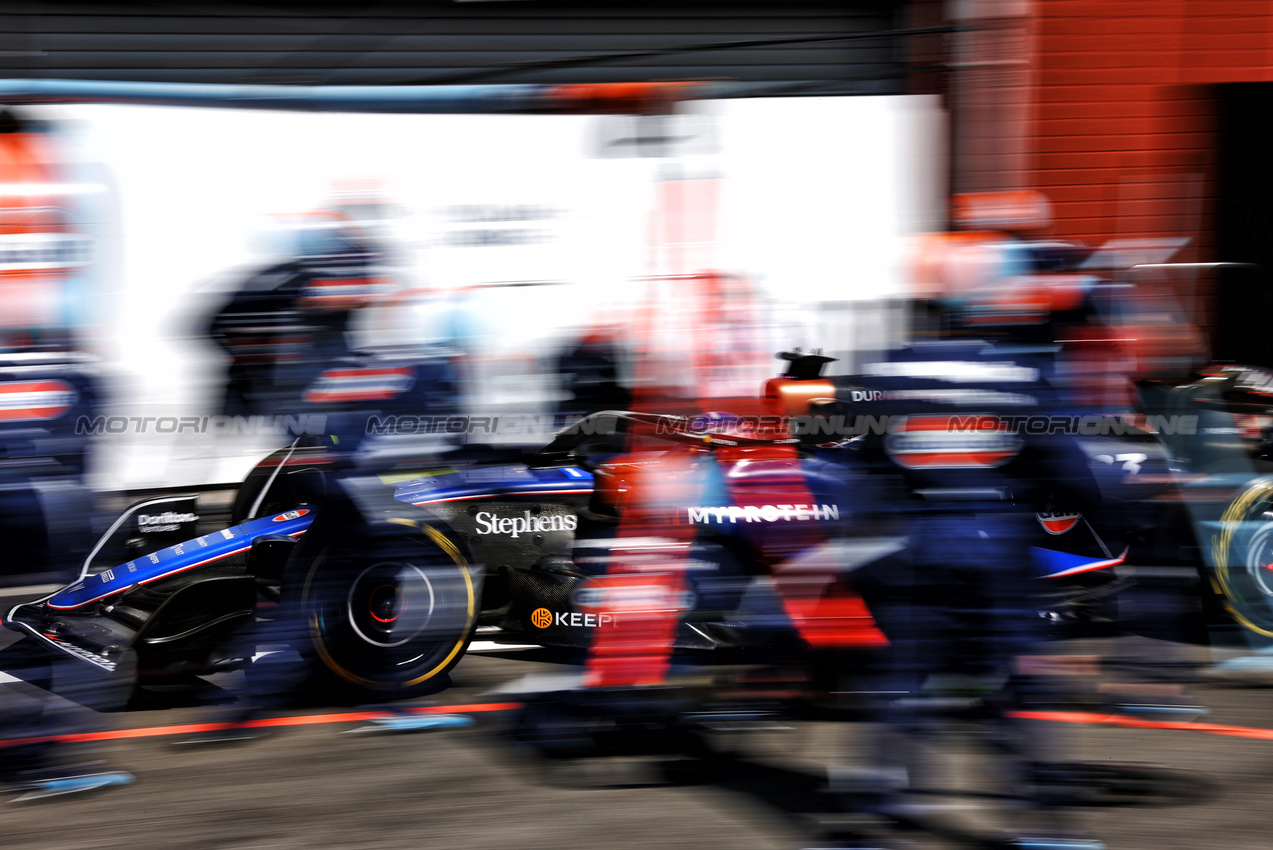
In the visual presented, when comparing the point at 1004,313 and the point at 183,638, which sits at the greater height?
the point at 1004,313

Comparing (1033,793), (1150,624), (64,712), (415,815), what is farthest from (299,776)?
(1150,624)

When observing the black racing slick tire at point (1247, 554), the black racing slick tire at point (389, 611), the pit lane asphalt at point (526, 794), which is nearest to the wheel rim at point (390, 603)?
the black racing slick tire at point (389, 611)

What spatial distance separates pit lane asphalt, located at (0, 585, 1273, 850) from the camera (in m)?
2.86

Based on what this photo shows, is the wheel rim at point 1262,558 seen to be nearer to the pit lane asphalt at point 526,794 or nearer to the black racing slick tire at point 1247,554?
the black racing slick tire at point 1247,554

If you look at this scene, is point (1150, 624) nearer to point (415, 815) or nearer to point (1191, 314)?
point (1191, 314)

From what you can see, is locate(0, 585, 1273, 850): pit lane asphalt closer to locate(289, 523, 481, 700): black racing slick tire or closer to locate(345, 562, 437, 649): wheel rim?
locate(289, 523, 481, 700): black racing slick tire

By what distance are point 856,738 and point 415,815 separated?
54.5 inches

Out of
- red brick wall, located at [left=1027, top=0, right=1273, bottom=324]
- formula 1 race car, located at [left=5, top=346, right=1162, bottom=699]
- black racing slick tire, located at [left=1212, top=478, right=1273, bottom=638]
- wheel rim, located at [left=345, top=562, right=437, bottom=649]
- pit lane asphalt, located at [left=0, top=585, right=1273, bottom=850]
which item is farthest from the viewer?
red brick wall, located at [left=1027, top=0, right=1273, bottom=324]

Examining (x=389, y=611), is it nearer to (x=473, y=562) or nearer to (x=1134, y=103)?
(x=473, y=562)

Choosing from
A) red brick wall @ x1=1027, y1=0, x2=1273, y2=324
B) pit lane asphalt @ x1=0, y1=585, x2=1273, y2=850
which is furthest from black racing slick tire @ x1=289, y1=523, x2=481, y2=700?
red brick wall @ x1=1027, y1=0, x2=1273, y2=324

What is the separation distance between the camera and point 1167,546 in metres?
4.01

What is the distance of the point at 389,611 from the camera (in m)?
3.70

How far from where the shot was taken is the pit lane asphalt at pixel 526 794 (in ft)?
9.37

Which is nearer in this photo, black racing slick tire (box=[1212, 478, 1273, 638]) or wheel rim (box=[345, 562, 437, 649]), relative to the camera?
wheel rim (box=[345, 562, 437, 649])
